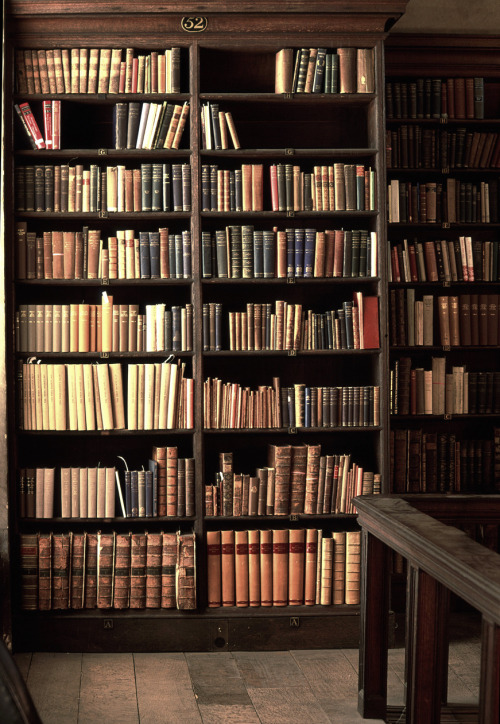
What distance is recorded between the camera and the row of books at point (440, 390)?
465 centimetres

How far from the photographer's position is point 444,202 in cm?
473

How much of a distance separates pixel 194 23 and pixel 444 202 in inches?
64.4

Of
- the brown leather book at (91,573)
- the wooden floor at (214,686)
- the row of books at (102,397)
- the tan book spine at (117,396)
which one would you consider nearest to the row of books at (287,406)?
the row of books at (102,397)

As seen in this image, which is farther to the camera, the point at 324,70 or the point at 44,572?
the point at 324,70

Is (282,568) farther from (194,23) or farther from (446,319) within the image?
(194,23)

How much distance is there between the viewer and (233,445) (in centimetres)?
445

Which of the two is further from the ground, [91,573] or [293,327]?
[293,327]

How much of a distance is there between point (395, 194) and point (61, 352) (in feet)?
6.29

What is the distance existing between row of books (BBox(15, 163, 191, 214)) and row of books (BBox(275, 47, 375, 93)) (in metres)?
0.65

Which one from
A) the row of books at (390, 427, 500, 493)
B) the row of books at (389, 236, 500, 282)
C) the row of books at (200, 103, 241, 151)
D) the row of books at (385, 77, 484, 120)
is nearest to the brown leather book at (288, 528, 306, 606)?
the row of books at (390, 427, 500, 493)

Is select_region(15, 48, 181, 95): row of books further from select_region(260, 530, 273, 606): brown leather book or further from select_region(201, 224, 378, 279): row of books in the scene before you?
select_region(260, 530, 273, 606): brown leather book

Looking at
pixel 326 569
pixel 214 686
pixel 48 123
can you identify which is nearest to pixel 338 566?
pixel 326 569

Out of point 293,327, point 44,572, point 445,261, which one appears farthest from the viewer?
point 445,261

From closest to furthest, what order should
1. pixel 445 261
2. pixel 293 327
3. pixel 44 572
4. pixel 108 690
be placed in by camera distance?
pixel 108 690
pixel 44 572
pixel 293 327
pixel 445 261
